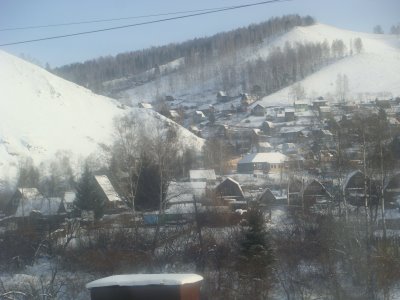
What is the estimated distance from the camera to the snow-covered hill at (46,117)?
17083mm

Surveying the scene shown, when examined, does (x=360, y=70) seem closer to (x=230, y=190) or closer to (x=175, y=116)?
(x=175, y=116)

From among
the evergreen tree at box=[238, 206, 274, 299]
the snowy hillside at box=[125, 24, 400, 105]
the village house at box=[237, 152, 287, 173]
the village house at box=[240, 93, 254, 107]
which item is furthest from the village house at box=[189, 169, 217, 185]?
the village house at box=[240, 93, 254, 107]

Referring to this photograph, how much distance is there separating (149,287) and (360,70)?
42322 millimetres

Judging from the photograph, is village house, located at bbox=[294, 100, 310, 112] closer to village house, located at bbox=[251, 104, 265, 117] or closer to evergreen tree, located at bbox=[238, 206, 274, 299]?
village house, located at bbox=[251, 104, 265, 117]

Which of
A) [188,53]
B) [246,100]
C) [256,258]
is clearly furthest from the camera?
[188,53]

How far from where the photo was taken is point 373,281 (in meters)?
6.03

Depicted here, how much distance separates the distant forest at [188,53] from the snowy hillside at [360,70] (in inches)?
112

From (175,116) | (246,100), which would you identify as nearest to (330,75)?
(246,100)

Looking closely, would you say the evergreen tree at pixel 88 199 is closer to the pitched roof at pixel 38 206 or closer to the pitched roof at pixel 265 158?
the pitched roof at pixel 38 206

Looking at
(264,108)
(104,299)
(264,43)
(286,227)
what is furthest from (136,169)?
(264,43)

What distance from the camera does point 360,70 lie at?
41.1 metres

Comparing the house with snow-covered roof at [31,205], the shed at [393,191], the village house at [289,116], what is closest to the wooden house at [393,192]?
the shed at [393,191]

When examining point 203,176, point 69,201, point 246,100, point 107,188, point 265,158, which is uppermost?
point 246,100

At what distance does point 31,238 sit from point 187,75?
41651 mm
